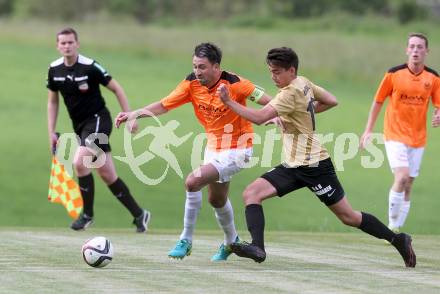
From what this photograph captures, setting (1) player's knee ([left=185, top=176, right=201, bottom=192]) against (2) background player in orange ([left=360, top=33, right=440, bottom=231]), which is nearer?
(1) player's knee ([left=185, top=176, right=201, bottom=192])

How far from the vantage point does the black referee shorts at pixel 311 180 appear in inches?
400

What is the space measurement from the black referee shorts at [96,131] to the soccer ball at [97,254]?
4.35 meters

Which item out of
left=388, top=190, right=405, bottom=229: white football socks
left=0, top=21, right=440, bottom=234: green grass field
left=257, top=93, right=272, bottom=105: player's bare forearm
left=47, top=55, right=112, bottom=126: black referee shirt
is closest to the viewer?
left=257, top=93, right=272, bottom=105: player's bare forearm

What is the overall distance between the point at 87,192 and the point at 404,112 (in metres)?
3.94

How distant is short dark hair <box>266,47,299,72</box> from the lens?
9.91m

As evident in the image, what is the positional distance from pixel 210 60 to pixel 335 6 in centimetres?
6306

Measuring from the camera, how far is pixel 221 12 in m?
77.6

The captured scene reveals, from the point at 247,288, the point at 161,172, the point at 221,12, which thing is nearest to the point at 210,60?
the point at 247,288

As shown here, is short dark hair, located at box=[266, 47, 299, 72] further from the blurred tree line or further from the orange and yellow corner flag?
the blurred tree line

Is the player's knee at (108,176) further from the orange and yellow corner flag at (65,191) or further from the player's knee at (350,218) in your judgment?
the player's knee at (350,218)

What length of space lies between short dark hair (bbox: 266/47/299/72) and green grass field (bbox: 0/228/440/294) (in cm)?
172

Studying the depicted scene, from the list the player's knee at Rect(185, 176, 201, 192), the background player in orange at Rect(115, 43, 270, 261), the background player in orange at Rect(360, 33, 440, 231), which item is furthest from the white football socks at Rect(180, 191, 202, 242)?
the background player in orange at Rect(360, 33, 440, 231)

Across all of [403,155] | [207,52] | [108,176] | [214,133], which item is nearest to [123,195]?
[108,176]

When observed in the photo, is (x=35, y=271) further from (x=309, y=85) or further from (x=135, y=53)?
(x=135, y=53)
